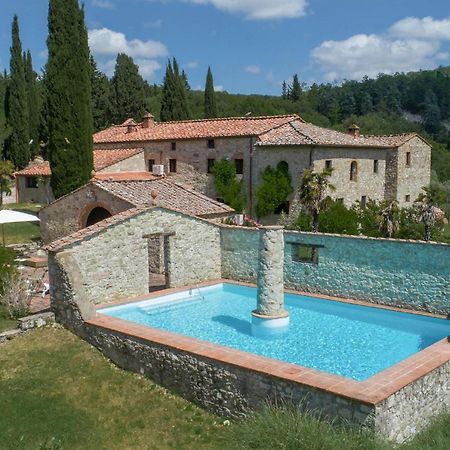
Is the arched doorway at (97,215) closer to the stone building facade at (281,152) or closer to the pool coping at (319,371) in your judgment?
the pool coping at (319,371)

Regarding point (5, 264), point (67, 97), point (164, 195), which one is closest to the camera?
point (5, 264)

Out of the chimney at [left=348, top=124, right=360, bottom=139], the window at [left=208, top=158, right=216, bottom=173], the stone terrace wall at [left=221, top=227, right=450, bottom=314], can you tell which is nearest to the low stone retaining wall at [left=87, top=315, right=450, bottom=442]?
the stone terrace wall at [left=221, top=227, right=450, bottom=314]

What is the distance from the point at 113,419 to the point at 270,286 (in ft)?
17.1

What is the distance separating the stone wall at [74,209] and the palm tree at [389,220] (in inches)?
397

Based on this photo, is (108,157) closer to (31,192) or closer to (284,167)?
(31,192)

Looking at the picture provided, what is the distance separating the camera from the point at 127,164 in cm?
3023

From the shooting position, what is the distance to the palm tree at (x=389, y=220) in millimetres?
21172

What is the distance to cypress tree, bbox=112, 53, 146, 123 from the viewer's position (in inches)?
2046

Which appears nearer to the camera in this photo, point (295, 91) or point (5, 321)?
point (5, 321)

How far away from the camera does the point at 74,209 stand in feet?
65.1

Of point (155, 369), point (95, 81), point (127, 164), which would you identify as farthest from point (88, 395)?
point (95, 81)

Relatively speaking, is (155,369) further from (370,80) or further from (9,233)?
(370,80)

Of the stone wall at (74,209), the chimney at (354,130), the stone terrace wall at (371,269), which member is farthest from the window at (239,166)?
the stone terrace wall at (371,269)

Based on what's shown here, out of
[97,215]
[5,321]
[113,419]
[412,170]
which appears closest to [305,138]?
[412,170]
